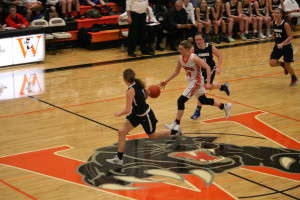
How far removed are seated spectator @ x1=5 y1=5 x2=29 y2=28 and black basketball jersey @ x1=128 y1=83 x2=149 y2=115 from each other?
9.19 m

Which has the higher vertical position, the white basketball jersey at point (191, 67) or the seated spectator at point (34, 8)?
the seated spectator at point (34, 8)

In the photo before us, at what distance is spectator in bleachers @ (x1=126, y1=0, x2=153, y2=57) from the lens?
15.8 meters

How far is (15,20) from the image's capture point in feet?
51.2

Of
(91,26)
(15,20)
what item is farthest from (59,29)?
(15,20)

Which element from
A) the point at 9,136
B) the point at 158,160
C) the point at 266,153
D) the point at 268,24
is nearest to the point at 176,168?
the point at 158,160

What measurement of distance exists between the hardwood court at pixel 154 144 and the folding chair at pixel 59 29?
10.1 feet

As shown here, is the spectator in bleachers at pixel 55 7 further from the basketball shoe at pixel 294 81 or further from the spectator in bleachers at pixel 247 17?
the basketball shoe at pixel 294 81

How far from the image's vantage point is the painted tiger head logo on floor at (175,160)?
6.90 meters

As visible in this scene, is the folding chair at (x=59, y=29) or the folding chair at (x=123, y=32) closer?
the folding chair at (x=59, y=29)

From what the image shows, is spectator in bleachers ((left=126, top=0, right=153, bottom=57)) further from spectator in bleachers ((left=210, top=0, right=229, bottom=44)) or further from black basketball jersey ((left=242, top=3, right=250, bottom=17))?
black basketball jersey ((left=242, top=3, right=250, bottom=17))

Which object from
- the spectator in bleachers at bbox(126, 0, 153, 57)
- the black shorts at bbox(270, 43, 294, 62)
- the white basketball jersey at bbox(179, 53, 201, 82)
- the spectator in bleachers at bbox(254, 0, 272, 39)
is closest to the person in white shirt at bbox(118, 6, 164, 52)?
the spectator in bleachers at bbox(126, 0, 153, 57)

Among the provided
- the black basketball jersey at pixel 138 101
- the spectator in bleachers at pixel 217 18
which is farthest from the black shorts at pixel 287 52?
the spectator in bleachers at pixel 217 18

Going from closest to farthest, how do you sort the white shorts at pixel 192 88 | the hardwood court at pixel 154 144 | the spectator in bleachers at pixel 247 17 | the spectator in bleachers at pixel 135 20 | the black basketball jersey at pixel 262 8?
the hardwood court at pixel 154 144 → the white shorts at pixel 192 88 → the spectator in bleachers at pixel 135 20 → the spectator in bleachers at pixel 247 17 → the black basketball jersey at pixel 262 8

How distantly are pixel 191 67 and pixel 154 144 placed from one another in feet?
5.00
